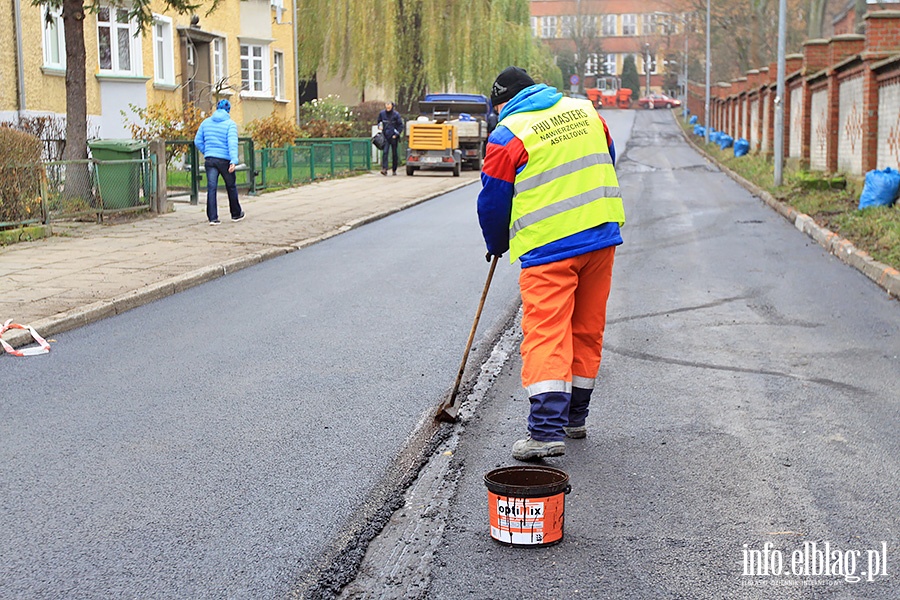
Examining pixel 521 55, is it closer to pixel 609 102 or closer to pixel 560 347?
pixel 560 347

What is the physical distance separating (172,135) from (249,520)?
1830cm

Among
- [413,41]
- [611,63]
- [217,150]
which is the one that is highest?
[611,63]

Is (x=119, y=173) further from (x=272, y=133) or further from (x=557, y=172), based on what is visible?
(x=557, y=172)

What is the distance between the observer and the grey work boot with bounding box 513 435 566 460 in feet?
16.6

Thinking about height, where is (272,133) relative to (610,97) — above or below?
below

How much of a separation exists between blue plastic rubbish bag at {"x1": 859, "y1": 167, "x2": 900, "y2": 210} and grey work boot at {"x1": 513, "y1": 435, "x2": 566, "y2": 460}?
12065 mm

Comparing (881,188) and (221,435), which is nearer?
(221,435)

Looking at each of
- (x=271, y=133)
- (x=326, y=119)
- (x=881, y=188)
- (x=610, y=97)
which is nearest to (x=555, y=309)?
(x=881, y=188)

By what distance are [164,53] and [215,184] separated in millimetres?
13150

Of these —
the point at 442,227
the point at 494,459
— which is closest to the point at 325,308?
the point at 494,459

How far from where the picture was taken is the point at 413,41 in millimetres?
36938

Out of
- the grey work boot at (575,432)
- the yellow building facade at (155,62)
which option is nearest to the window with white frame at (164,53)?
the yellow building facade at (155,62)

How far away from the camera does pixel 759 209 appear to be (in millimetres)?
20156

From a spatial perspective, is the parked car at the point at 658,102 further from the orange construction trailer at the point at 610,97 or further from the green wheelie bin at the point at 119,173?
the green wheelie bin at the point at 119,173
